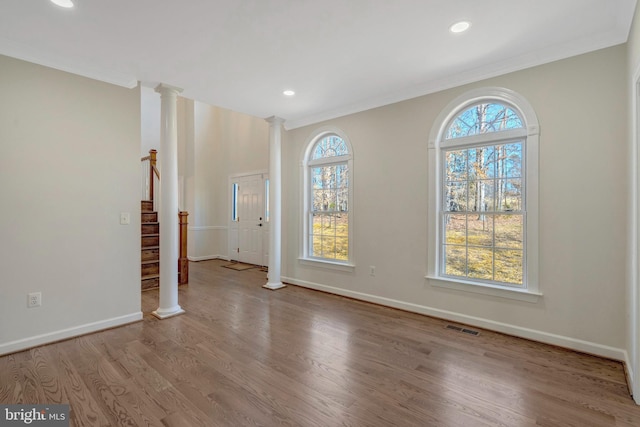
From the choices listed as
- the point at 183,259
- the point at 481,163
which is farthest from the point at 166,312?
the point at 481,163

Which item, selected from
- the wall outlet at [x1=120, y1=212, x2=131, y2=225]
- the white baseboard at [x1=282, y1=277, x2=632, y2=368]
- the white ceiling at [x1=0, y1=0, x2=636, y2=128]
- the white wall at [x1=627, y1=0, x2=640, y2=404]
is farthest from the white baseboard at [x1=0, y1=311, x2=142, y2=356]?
the white wall at [x1=627, y1=0, x2=640, y2=404]

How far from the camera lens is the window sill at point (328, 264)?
4277mm

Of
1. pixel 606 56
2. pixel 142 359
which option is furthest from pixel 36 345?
pixel 606 56

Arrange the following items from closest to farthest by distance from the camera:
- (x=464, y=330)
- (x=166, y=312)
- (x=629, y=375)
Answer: (x=629, y=375), (x=464, y=330), (x=166, y=312)

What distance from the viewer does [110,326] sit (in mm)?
3174

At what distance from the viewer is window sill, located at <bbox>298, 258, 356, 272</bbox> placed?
4.28 metres

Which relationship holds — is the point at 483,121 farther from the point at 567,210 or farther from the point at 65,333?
the point at 65,333

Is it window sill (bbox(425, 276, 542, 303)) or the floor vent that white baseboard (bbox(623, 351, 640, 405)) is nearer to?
window sill (bbox(425, 276, 542, 303))

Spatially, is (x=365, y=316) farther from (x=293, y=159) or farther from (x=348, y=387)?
(x=293, y=159)

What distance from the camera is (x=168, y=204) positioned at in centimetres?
354

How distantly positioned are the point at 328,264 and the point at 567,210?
285cm

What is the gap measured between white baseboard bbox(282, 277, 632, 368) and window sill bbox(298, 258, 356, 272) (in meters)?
0.32

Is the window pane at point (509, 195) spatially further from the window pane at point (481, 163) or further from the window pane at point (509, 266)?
the window pane at point (509, 266)

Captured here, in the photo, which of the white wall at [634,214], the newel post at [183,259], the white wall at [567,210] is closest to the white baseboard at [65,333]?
the newel post at [183,259]
